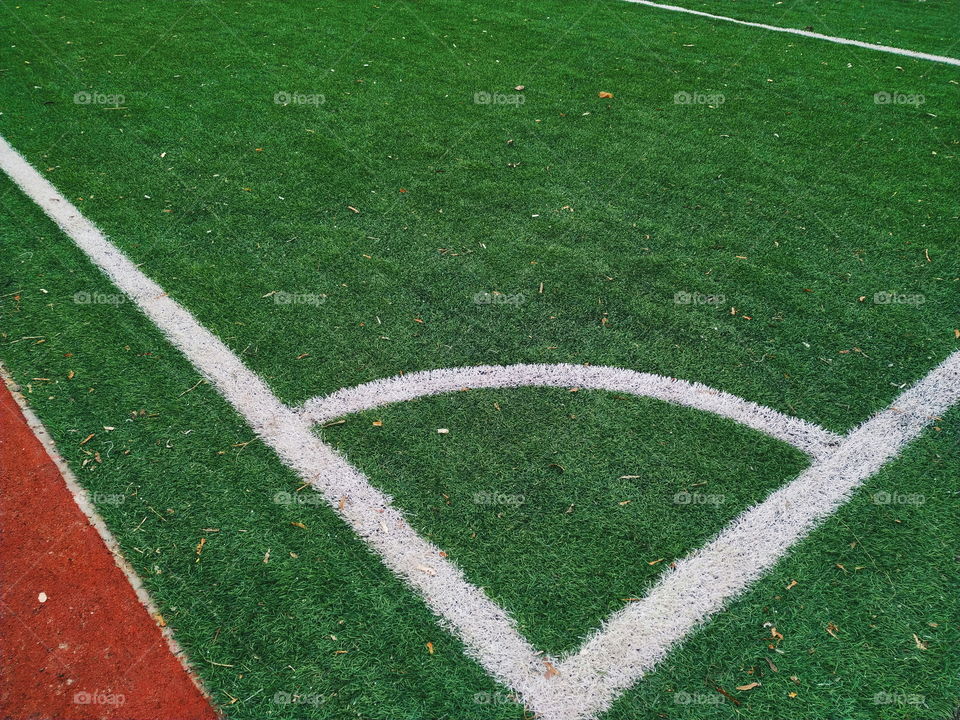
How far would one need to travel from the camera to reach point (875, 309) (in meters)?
3.88

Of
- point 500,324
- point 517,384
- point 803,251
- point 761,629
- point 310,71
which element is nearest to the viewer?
point 761,629

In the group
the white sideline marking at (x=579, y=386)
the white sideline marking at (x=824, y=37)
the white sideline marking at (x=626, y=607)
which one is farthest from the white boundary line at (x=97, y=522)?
the white sideline marking at (x=824, y=37)

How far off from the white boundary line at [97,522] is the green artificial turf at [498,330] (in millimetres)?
39

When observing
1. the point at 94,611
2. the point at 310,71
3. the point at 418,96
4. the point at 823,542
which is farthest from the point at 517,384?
the point at 310,71

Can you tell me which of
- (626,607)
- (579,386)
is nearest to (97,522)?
(626,607)

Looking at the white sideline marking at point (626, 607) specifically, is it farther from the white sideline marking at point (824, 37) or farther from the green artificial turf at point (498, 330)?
the white sideline marking at point (824, 37)

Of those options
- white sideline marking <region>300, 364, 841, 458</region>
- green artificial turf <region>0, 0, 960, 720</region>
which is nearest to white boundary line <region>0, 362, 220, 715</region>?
green artificial turf <region>0, 0, 960, 720</region>

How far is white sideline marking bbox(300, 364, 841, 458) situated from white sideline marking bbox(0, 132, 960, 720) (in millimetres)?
26

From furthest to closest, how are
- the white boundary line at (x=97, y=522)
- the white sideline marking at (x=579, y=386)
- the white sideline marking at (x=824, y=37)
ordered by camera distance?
1. the white sideline marking at (x=824, y=37)
2. the white sideline marking at (x=579, y=386)
3. the white boundary line at (x=97, y=522)

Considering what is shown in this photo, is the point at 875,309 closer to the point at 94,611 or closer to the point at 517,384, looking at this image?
the point at 517,384

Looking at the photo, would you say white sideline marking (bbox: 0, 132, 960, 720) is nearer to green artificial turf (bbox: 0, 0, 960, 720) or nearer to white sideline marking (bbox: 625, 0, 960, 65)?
green artificial turf (bbox: 0, 0, 960, 720)

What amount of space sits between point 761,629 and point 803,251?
276 centimetres

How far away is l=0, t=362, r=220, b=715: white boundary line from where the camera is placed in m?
2.29

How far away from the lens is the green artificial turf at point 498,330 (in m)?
2.38
